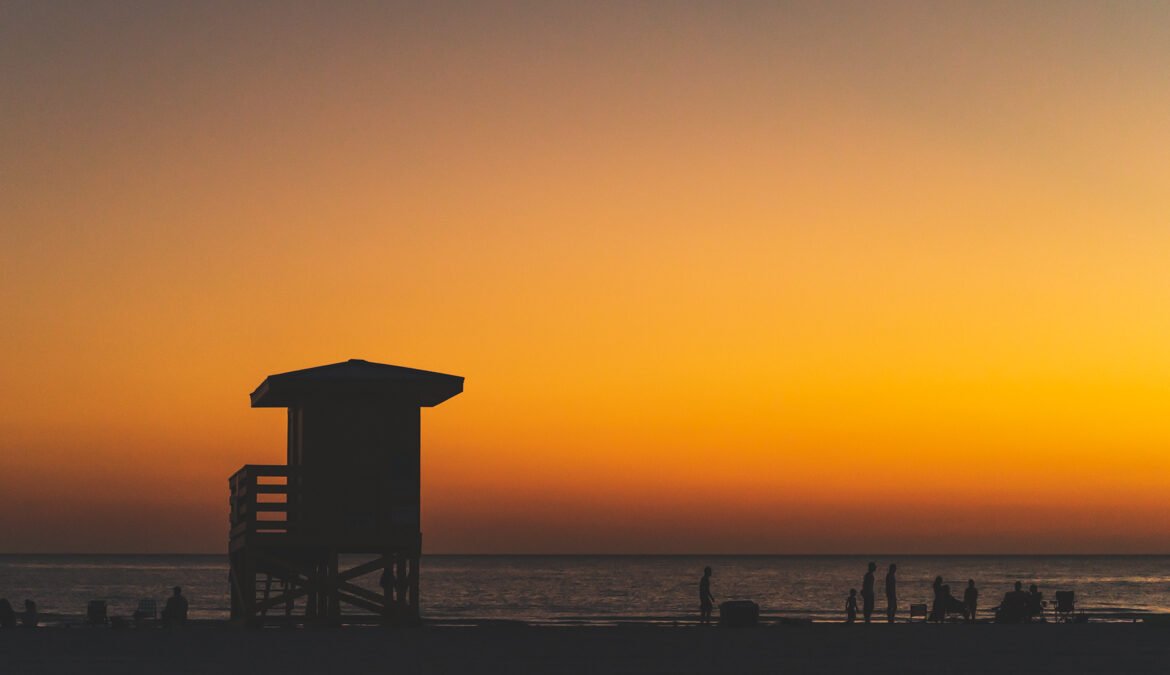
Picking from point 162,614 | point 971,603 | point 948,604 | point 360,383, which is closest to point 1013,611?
point 971,603

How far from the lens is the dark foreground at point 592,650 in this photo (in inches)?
810

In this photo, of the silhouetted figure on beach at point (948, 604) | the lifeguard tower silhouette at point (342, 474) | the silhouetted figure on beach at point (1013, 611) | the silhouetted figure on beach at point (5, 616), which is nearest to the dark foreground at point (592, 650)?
the lifeguard tower silhouette at point (342, 474)

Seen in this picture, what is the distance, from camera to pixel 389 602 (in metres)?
32.3

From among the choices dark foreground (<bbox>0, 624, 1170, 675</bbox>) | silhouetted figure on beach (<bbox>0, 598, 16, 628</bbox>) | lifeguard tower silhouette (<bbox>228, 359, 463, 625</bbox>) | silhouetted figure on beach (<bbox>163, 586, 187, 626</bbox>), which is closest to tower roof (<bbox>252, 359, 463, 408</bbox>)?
lifeguard tower silhouette (<bbox>228, 359, 463, 625</bbox>)

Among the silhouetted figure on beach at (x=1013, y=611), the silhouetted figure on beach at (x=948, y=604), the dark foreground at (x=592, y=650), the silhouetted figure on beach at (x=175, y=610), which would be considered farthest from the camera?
the silhouetted figure on beach at (x=948, y=604)

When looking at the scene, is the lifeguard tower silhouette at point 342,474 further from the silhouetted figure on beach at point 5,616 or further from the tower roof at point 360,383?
the silhouetted figure on beach at point 5,616

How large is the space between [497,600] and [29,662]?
95961mm

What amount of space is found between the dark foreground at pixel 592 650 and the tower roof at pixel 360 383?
201 inches

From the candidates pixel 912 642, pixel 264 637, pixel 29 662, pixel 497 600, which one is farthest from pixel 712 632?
pixel 497 600

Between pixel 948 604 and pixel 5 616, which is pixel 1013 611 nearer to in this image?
pixel 948 604

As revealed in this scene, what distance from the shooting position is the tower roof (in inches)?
1193

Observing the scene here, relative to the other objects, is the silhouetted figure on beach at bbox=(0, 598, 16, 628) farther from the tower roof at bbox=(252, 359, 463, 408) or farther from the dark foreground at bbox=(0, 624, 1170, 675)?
the tower roof at bbox=(252, 359, 463, 408)

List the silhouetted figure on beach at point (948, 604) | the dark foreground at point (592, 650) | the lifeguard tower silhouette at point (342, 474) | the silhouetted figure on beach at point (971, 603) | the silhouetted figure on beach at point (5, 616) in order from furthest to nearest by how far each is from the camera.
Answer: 1. the silhouetted figure on beach at point (971, 603)
2. the silhouetted figure on beach at point (948, 604)
3. the silhouetted figure on beach at point (5, 616)
4. the lifeguard tower silhouette at point (342, 474)
5. the dark foreground at point (592, 650)

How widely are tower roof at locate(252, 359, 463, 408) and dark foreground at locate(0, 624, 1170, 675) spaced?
5103 millimetres
